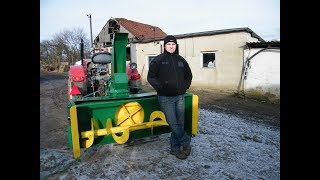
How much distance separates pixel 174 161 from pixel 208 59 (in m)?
9.66

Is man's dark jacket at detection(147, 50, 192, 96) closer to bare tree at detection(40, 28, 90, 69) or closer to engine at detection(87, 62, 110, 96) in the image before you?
engine at detection(87, 62, 110, 96)

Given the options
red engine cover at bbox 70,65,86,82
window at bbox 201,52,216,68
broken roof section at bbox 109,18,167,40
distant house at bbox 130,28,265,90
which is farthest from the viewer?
broken roof section at bbox 109,18,167,40

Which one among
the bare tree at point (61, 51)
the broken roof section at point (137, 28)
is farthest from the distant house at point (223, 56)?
the bare tree at point (61, 51)

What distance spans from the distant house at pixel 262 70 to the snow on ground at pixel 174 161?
5.77 m

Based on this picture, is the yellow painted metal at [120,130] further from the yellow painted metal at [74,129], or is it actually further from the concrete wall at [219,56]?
the concrete wall at [219,56]

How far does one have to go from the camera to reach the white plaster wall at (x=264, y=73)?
10031mm

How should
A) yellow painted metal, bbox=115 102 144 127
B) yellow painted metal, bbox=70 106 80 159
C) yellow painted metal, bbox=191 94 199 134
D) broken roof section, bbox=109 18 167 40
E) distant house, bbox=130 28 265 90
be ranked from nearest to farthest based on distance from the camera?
yellow painted metal, bbox=70 106 80 159 → yellow painted metal, bbox=115 102 144 127 → yellow painted metal, bbox=191 94 199 134 → distant house, bbox=130 28 265 90 → broken roof section, bbox=109 18 167 40

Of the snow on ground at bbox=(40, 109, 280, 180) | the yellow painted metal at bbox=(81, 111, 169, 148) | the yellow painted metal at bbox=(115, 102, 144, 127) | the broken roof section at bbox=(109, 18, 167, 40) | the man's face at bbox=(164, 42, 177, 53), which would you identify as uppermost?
the broken roof section at bbox=(109, 18, 167, 40)

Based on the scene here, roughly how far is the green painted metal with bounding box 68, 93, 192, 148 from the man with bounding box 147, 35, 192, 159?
1.28 feet

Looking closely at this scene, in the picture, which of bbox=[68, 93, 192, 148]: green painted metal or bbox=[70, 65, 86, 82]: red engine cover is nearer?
bbox=[68, 93, 192, 148]: green painted metal

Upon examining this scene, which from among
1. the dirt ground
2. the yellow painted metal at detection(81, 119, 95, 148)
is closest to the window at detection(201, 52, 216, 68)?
the dirt ground

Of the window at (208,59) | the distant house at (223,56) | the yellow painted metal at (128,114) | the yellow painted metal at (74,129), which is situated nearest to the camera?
the yellow painted metal at (74,129)

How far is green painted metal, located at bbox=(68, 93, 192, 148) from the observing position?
359 centimetres
